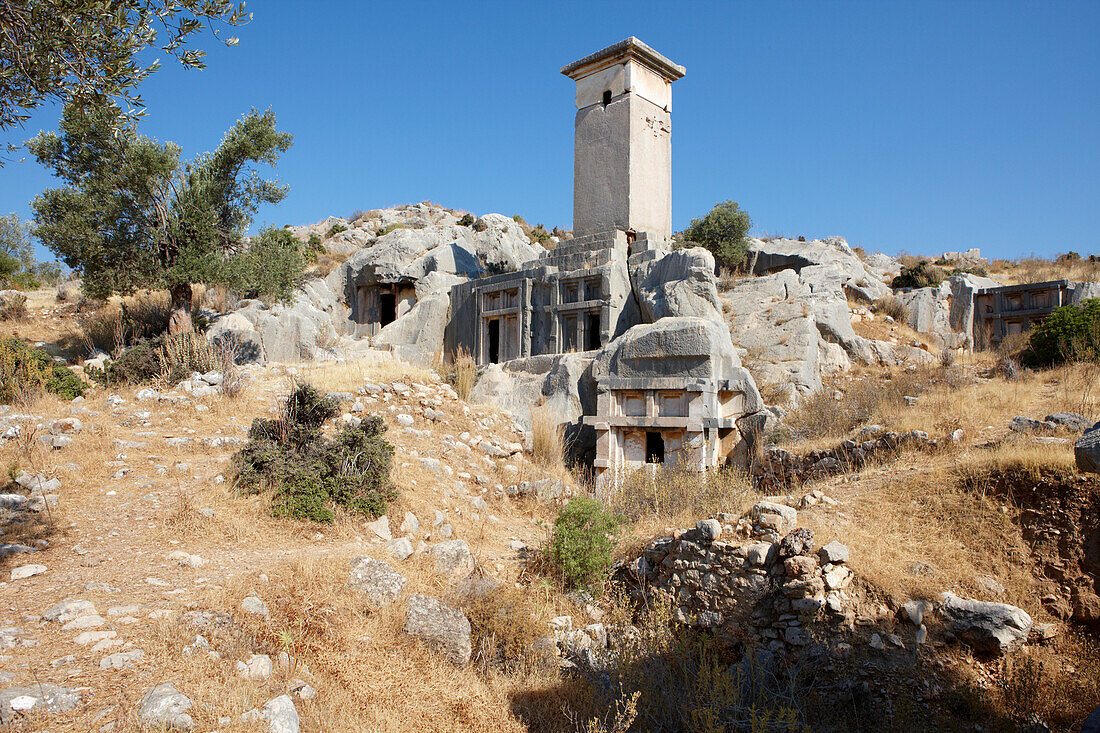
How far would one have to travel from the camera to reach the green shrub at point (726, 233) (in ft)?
86.5

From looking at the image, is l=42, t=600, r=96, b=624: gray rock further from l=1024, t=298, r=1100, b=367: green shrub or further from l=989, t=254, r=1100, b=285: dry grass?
l=989, t=254, r=1100, b=285: dry grass

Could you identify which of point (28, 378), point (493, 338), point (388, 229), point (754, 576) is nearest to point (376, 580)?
point (754, 576)

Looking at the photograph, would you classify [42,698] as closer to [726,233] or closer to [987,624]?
[987,624]

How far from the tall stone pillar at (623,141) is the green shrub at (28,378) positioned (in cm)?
1308

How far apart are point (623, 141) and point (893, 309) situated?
1032 cm

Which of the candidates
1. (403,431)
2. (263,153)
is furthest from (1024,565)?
(263,153)

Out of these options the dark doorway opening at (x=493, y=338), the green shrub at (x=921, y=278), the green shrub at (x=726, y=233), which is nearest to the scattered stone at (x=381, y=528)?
the dark doorway opening at (x=493, y=338)

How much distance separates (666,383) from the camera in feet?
38.9

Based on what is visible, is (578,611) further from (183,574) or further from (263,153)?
(263,153)

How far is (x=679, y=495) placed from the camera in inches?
349

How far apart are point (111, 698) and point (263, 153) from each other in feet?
44.3

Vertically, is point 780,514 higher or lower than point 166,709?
higher

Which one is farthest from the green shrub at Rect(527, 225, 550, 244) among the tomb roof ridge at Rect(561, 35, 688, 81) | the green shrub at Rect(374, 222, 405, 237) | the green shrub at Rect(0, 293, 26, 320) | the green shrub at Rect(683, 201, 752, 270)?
the green shrub at Rect(0, 293, 26, 320)

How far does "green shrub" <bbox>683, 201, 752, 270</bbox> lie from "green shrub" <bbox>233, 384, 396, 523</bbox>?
2120 centimetres
